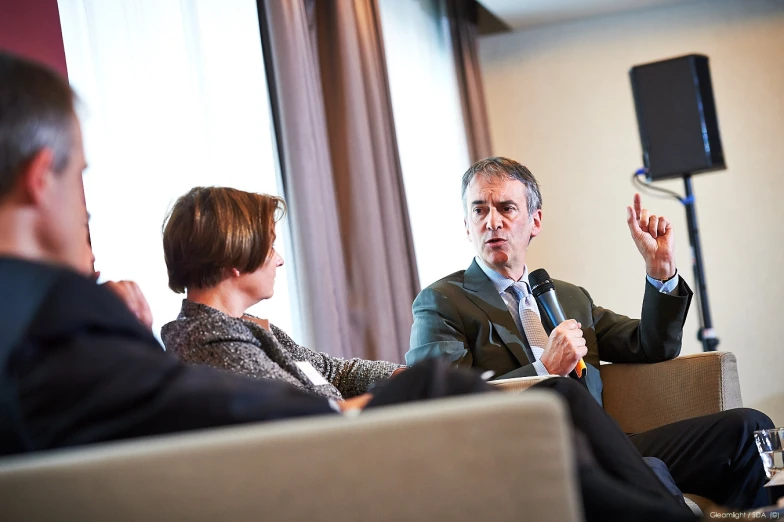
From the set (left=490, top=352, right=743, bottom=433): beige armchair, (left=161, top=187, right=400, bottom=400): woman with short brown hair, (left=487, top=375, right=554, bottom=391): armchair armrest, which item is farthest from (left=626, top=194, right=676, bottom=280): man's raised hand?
(left=161, top=187, right=400, bottom=400): woman with short brown hair

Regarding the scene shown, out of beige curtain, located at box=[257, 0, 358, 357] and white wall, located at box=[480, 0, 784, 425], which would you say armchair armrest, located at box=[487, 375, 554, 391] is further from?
white wall, located at box=[480, 0, 784, 425]

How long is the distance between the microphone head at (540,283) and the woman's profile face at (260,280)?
3.16 ft

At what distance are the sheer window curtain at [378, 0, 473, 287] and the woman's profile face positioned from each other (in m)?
2.79

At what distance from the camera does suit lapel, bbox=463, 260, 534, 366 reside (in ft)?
9.76

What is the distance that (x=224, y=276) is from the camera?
86.2 inches

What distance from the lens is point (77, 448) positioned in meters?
1.24

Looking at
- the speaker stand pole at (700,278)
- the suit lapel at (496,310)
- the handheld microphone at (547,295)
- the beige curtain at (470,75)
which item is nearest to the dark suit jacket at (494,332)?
the suit lapel at (496,310)

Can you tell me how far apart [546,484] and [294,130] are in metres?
2.96

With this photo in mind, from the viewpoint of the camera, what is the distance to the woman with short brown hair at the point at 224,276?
201 cm

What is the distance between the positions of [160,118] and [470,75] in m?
3.17

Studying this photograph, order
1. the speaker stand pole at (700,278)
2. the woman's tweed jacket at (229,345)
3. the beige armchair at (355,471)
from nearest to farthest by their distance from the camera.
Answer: the beige armchair at (355,471) → the woman's tweed jacket at (229,345) → the speaker stand pole at (700,278)

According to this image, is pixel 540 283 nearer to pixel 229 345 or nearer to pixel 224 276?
pixel 224 276

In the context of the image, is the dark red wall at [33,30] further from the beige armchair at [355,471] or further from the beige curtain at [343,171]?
the beige armchair at [355,471]

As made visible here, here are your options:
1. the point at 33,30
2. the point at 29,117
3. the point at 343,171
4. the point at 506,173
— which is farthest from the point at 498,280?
the point at 29,117
